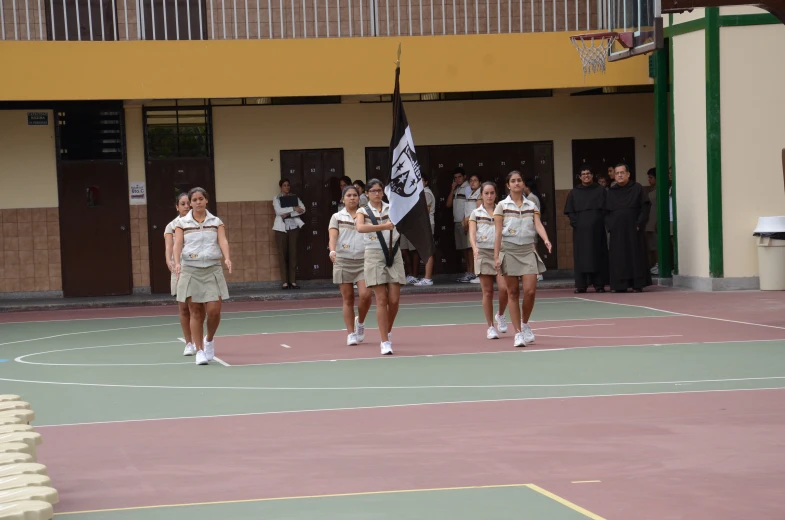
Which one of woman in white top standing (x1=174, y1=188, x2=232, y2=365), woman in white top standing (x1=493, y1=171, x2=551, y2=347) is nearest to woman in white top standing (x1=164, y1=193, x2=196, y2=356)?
woman in white top standing (x1=174, y1=188, x2=232, y2=365)

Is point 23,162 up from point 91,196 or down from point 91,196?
up

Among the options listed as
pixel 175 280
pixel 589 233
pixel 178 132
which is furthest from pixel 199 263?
pixel 178 132

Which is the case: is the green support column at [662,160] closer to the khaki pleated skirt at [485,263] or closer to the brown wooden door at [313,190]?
Result: the brown wooden door at [313,190]

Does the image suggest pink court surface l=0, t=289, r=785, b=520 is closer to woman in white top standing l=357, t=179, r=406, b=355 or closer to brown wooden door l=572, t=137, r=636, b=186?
woman in white top standing l=357, t=179, r=406, b=355

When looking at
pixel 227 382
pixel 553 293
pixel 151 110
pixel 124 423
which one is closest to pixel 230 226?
pixel 151 110

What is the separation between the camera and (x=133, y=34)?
2330cm

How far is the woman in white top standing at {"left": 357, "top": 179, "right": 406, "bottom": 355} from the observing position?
14.1 metres

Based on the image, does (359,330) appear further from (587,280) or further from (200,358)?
(587,280)

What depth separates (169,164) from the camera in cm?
2430

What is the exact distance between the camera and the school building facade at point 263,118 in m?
21.9

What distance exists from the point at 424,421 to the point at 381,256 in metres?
4.77

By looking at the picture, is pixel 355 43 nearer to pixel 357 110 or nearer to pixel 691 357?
pixel 357 110

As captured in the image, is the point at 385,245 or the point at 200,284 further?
the point at 385,245

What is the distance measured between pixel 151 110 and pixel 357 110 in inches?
153
